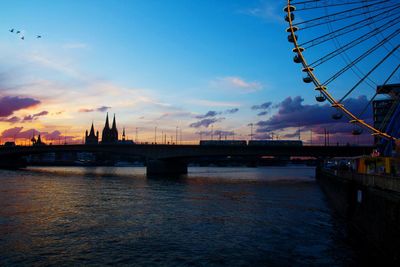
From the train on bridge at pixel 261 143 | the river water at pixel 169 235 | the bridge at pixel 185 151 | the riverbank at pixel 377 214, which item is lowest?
the river water at pixel 169 235

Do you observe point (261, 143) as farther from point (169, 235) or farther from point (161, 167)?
point (169, 235)

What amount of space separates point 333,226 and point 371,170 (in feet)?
52.1

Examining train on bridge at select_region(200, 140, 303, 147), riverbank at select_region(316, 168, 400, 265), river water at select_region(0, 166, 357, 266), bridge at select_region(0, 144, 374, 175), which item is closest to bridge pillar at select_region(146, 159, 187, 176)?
bridge at select_region(0, 144, 374, 175)

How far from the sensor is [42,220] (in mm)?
31250

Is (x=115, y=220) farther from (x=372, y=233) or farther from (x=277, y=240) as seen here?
(x=372, y=233)

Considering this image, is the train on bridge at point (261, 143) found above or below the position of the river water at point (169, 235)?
above

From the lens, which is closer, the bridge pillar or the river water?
the river water

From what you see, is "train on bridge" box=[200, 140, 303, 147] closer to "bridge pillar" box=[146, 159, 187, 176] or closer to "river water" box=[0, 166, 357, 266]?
"bridge pillar" box=[146, 159, 187, 176]

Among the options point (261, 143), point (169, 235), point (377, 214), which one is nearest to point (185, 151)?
point (261, 143)

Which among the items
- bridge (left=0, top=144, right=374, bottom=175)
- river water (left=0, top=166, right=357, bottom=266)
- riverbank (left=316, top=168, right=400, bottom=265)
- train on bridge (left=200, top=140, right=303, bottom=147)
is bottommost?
river water (left=0, top=166, right=357, bottom=266)

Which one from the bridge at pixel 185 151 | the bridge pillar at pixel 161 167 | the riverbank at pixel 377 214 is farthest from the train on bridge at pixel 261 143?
the riverbank at pixel 377 214

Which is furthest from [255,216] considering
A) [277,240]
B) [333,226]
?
[277,240]

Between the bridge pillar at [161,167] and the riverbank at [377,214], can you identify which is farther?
the bridge pillar at [161,167]

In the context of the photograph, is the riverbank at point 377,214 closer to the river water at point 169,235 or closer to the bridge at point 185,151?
the river water at point 169,235
